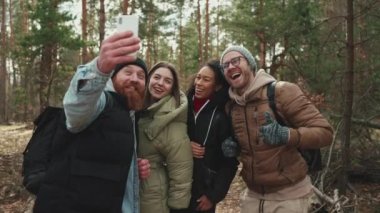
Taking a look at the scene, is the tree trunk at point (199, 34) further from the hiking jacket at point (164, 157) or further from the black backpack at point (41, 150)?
the black backpack at point (41, 150)

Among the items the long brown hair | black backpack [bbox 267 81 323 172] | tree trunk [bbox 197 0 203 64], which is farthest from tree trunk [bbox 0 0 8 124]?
black backpack [bbox 267 81 323 172]

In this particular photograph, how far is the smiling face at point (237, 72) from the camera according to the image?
3.20 meters

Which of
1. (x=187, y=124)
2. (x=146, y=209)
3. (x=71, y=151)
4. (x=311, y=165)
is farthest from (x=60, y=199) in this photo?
(x=311, y=165)

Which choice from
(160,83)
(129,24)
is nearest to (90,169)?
(129,24)

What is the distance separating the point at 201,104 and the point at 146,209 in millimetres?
940

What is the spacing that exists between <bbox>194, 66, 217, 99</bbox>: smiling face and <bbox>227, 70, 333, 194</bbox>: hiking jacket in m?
0.30

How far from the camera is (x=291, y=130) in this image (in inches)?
118

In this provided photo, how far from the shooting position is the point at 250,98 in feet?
10.4

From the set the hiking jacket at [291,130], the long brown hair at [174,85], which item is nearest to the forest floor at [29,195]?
the hiking jacket at [291,130]

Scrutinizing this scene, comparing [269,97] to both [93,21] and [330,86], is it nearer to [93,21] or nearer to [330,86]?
[330,86]

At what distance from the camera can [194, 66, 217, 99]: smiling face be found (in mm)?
3371

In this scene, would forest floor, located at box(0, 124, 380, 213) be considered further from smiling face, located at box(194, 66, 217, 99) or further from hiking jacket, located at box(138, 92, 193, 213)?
hiking jacket, located at box(138, 92, 193, 213)

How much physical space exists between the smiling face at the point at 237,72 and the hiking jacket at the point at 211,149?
21cm

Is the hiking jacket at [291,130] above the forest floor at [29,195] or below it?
above
